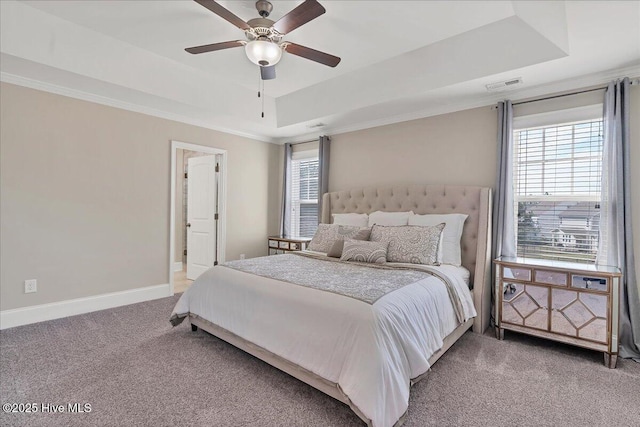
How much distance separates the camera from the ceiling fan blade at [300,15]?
1886mm

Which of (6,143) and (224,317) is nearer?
(224,317)

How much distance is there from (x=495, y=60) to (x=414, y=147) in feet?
4.63

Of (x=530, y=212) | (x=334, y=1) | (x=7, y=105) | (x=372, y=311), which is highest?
(x=334, y=1)

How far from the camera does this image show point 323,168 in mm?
5000

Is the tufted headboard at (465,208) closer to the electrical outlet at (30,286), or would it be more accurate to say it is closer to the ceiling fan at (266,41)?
the ceiling fan at (266,41)

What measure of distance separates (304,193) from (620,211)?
413 centimetres

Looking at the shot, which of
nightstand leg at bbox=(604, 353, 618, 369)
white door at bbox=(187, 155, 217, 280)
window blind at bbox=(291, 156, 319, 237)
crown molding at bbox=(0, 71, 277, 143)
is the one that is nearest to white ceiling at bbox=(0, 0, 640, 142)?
crown molding at bbox=(0, 71, 277, 143)

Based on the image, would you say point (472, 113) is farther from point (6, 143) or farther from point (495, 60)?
point (6, 143)

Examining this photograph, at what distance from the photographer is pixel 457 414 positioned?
1.88 meters

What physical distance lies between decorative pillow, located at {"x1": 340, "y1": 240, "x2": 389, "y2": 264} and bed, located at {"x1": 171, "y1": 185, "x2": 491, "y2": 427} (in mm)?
190

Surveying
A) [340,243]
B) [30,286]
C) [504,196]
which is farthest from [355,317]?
[30,286]

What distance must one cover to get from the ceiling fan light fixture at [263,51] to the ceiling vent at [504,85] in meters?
2.23

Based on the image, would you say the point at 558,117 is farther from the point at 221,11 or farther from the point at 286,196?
the point at 286,196

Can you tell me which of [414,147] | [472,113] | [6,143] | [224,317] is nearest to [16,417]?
[224,317]
